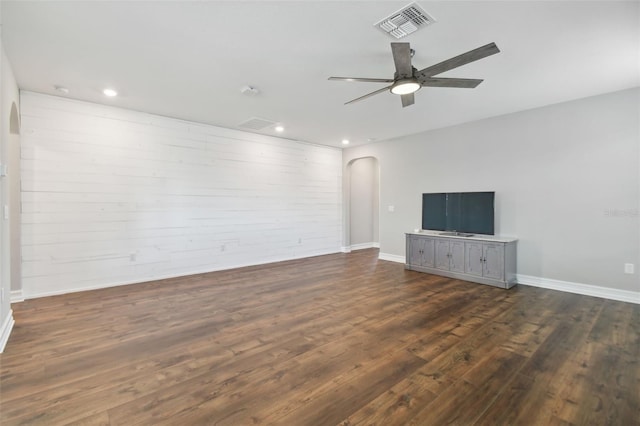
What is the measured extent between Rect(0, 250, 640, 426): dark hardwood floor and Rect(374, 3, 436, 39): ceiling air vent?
2.87 metres

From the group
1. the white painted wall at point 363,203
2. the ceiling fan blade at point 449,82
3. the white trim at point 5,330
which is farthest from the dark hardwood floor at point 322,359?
the white painted wall at point 363,203

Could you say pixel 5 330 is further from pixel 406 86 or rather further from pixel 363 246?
pixel 363 246

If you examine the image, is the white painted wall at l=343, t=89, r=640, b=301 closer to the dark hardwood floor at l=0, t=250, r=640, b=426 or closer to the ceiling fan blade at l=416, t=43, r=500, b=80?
the dark hardwood floor at l=0, t=250, r=640, b=426

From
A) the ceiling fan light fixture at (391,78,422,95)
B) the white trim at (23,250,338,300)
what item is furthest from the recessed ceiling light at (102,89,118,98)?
the ceiling fan light fixture at (391,78,422,95)

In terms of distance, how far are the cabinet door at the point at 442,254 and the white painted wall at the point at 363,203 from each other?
332cm

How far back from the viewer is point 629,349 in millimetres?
2609

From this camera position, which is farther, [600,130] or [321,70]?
[600,130]

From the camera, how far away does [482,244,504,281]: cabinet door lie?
4.57 meters

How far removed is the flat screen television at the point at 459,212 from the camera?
5066 millimetres

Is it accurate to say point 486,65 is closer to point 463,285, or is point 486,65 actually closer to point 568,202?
point 568,202

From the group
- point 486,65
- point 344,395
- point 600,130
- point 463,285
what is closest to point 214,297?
point 344,395

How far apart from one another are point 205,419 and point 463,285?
4269 millimetres

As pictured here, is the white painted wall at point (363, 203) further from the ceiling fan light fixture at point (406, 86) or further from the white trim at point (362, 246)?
the ceiling fan light fixture at point (406, 86)

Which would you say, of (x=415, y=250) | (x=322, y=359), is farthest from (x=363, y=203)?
(x=322, y=359)
